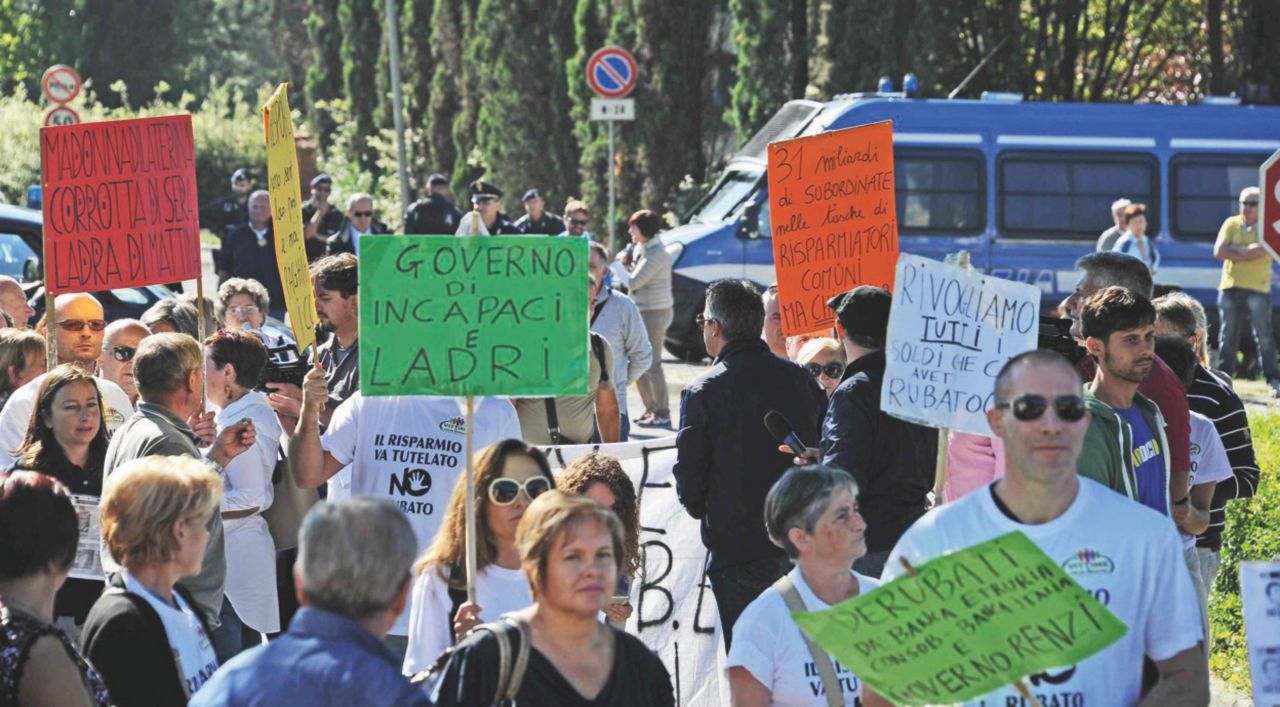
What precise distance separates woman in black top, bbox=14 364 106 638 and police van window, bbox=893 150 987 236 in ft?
42.6

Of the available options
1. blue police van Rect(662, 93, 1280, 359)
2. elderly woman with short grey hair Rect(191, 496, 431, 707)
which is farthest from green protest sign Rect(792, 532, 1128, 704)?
blue police van Rect(662, 93, 1280, 359)

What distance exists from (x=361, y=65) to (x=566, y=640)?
32.0 m

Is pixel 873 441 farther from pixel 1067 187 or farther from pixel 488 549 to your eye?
pixel 1067 187

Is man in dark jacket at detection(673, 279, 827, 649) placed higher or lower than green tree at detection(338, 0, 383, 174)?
lower

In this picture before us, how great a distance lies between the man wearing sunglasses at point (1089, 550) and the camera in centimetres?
397

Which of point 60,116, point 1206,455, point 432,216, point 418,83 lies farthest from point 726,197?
point 418,83

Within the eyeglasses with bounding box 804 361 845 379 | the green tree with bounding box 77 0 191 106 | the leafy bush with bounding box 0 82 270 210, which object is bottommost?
the eyeglasses with bounding box 804 361 845 379

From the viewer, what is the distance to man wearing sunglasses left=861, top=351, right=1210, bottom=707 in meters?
3.97

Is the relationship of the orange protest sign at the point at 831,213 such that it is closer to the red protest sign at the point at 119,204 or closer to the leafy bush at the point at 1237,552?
the leafy bush at the point at 1237,552

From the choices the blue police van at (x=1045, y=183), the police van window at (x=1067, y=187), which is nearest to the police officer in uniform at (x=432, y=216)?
the blue police van at (x=1045, y=183)

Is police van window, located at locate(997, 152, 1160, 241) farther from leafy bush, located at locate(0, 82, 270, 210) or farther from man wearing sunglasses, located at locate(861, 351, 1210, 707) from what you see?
leafy bush, located at locate(0, 82, 270, 210)

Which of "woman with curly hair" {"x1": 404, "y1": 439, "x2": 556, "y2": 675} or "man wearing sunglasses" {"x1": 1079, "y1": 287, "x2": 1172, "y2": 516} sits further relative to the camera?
"man wearing sunglasses" {"x1": 1079, "y1": 287, "x2": 1172, "y2": 516}

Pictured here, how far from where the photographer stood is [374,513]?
3719 millimetres

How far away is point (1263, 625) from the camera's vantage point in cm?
396
